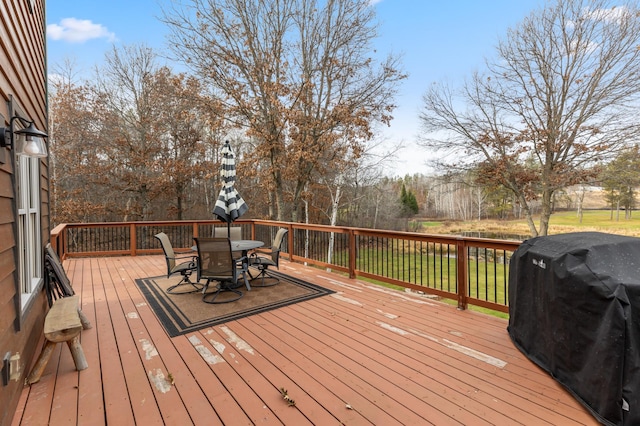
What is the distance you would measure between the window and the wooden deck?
2.33ft

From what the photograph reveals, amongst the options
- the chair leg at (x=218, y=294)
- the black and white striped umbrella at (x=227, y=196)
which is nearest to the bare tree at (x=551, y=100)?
the black and white striped umbrella at (x=227, y=196)

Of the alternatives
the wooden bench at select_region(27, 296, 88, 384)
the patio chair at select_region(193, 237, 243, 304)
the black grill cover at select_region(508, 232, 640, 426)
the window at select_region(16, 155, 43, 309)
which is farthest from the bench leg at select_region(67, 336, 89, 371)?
the black grill cover at select_region(508, 232, 640, 426)

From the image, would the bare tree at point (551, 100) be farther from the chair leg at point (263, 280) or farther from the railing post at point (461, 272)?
the chair leg at point (263, 280)

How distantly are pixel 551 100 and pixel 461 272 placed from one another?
9519 mm

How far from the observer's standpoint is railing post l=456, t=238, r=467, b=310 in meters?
3.62

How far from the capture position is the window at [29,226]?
2.53m

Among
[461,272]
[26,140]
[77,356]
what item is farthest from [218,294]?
[461,272]

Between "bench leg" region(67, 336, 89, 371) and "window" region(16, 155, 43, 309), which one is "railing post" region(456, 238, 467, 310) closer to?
"bench leg" region(67, 336, 89, 371)

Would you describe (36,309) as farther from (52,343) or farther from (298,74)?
(298,74)

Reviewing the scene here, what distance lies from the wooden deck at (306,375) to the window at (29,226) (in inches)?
27.9

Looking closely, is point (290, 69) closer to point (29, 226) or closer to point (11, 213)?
Answer: point (29, 226)

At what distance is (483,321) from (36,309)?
4.54m

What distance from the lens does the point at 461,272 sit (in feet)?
12.1

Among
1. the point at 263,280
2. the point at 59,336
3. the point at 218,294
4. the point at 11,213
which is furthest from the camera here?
the point at 263,280
